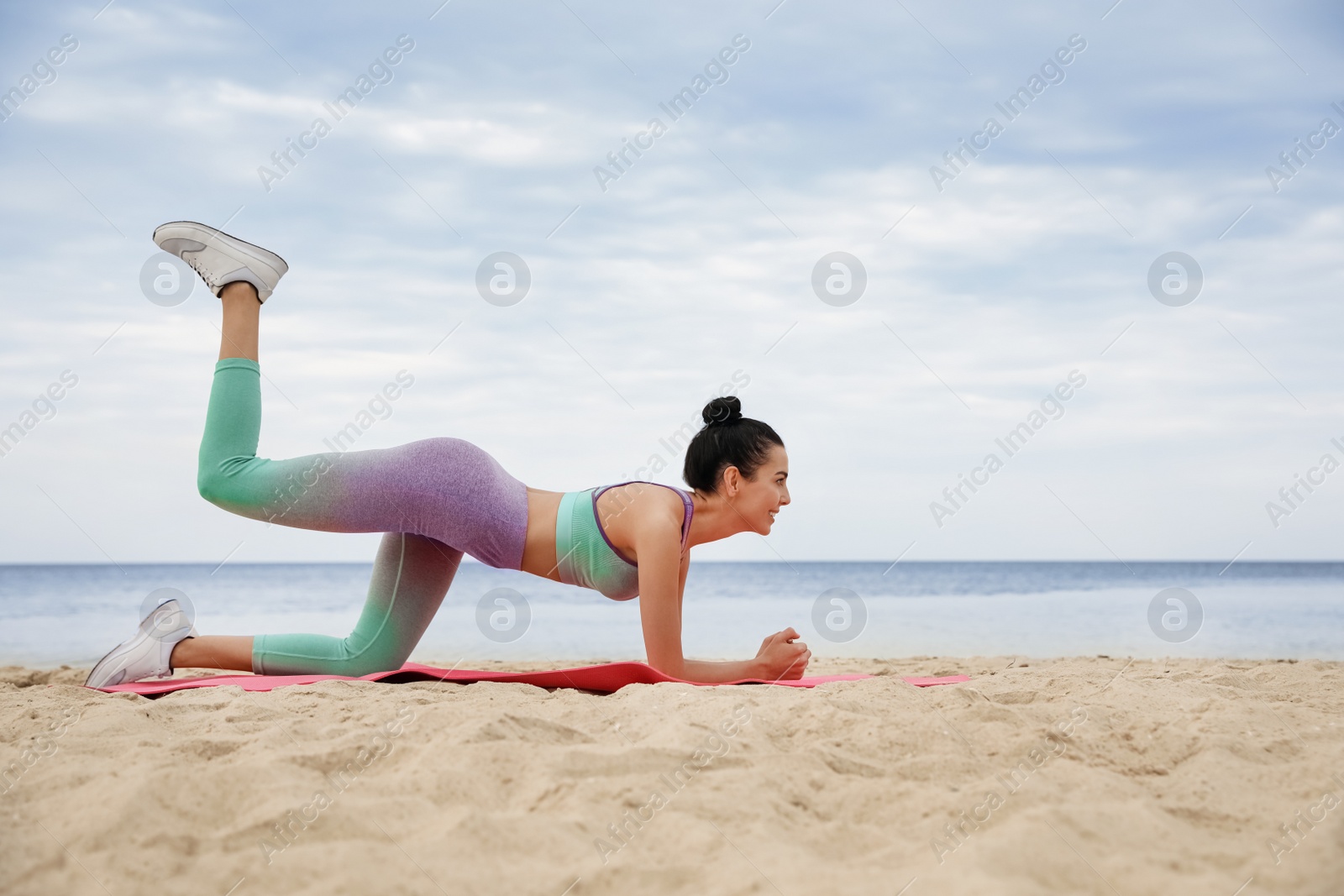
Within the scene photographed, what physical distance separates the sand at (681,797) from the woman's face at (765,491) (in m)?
0.98

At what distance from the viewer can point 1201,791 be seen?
1.65m

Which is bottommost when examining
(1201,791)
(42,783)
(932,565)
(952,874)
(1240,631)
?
(42,783)

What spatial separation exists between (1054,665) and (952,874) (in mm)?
2879

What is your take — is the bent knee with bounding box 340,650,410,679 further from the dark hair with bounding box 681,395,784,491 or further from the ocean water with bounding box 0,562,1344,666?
the dark hair with bounding box 681,395,784,491

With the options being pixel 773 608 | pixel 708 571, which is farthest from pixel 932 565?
pixel 773 608

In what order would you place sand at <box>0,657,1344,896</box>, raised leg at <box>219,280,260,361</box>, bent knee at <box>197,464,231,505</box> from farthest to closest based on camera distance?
raised leg at <box>219,280,260,361</box>, bent knee at <box>197,464,231,505</box>, sand at <box>0,657,1344,896</box>

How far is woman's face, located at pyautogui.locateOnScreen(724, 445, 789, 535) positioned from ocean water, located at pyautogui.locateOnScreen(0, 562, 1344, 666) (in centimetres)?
102

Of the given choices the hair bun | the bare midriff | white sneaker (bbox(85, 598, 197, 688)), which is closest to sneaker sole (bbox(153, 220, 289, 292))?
the bare midriff

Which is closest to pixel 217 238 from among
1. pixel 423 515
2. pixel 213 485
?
pixel 213 485

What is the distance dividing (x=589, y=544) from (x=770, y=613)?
Answer: 10.6m

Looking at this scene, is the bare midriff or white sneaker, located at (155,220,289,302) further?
the bare midriff

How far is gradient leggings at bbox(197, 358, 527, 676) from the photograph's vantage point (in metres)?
2.71

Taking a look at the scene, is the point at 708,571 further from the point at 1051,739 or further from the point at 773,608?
the point at 1051,739

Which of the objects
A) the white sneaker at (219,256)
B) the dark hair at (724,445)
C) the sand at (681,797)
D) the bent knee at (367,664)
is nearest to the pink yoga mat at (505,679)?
the bent knee at (367,664)
